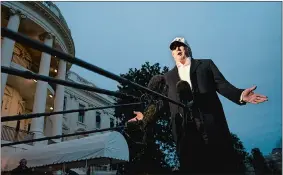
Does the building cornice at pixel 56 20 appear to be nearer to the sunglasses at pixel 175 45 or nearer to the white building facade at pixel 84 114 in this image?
the white building facade at pixel 84 114

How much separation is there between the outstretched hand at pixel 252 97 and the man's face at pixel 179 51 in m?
0.55

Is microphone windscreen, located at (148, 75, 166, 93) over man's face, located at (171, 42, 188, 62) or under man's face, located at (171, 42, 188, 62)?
under

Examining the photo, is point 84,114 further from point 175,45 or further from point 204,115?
point 204,115

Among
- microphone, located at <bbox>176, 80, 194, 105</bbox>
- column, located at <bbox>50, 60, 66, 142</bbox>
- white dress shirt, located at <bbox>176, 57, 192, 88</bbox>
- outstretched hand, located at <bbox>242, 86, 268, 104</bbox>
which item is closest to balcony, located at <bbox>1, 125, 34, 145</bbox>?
column, located at <bbox>50, 60, 66, 142</bbox>

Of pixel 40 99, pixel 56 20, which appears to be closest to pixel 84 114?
pixel 40 99

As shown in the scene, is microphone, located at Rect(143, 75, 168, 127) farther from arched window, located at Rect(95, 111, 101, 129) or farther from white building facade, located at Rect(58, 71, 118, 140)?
arched window, located at Rect(95, 111, 101, 129)

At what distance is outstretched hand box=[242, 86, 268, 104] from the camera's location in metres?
1.74

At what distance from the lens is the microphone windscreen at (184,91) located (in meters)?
1.89

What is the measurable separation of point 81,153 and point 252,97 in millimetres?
8016

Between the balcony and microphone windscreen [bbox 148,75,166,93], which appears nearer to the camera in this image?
microphone windscreen [bbox 148,75,166,93]

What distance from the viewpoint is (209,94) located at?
6.31 feet

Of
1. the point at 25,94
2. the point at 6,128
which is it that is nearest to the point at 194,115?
the point at 6,128

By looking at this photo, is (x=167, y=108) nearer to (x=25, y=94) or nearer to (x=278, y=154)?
(x=278, y=154)

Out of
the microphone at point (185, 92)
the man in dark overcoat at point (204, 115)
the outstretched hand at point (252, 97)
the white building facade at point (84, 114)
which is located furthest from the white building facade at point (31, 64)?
the outstretched hand at point (252, 97)
